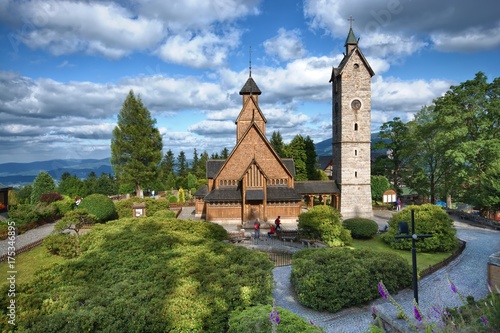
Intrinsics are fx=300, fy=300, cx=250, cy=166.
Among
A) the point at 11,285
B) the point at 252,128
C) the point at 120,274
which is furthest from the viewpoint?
the point at 252,128

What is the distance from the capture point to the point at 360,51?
30.8 meters

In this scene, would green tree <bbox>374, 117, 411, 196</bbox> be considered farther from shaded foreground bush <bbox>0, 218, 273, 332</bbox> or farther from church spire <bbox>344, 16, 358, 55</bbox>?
shaded foreground bush <bbox>0, 218, 273, 332</bbox>

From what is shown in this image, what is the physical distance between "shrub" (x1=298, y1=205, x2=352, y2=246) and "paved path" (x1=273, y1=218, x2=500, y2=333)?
17.6ft

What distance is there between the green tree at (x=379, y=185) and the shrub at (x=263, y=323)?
121 feet

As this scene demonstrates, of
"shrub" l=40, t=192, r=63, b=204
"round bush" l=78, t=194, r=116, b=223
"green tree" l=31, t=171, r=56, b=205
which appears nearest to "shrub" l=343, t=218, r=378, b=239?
"round bush" l=78, t=194, r=116, b=223

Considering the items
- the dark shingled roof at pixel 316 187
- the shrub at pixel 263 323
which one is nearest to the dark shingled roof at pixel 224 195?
the dark shingled roof at pixel 316 187

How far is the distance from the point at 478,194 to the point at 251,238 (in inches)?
798

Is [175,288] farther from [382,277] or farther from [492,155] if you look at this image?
[492,155]

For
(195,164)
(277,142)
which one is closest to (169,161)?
(195,164)

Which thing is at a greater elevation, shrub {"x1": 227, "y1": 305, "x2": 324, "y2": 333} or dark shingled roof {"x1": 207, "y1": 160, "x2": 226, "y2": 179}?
dark shingled roof {"x1": 207, "y1": 160, "x2": 226, "y2": 179}

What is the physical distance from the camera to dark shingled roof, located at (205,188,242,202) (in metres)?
29.4

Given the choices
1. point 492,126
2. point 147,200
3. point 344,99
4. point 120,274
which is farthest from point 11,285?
point 492,126

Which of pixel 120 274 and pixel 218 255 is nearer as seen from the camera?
pixel 120 274

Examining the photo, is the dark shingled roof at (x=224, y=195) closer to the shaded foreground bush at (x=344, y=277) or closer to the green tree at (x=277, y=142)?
the shaded foreground bush at (x=344, y=277)
